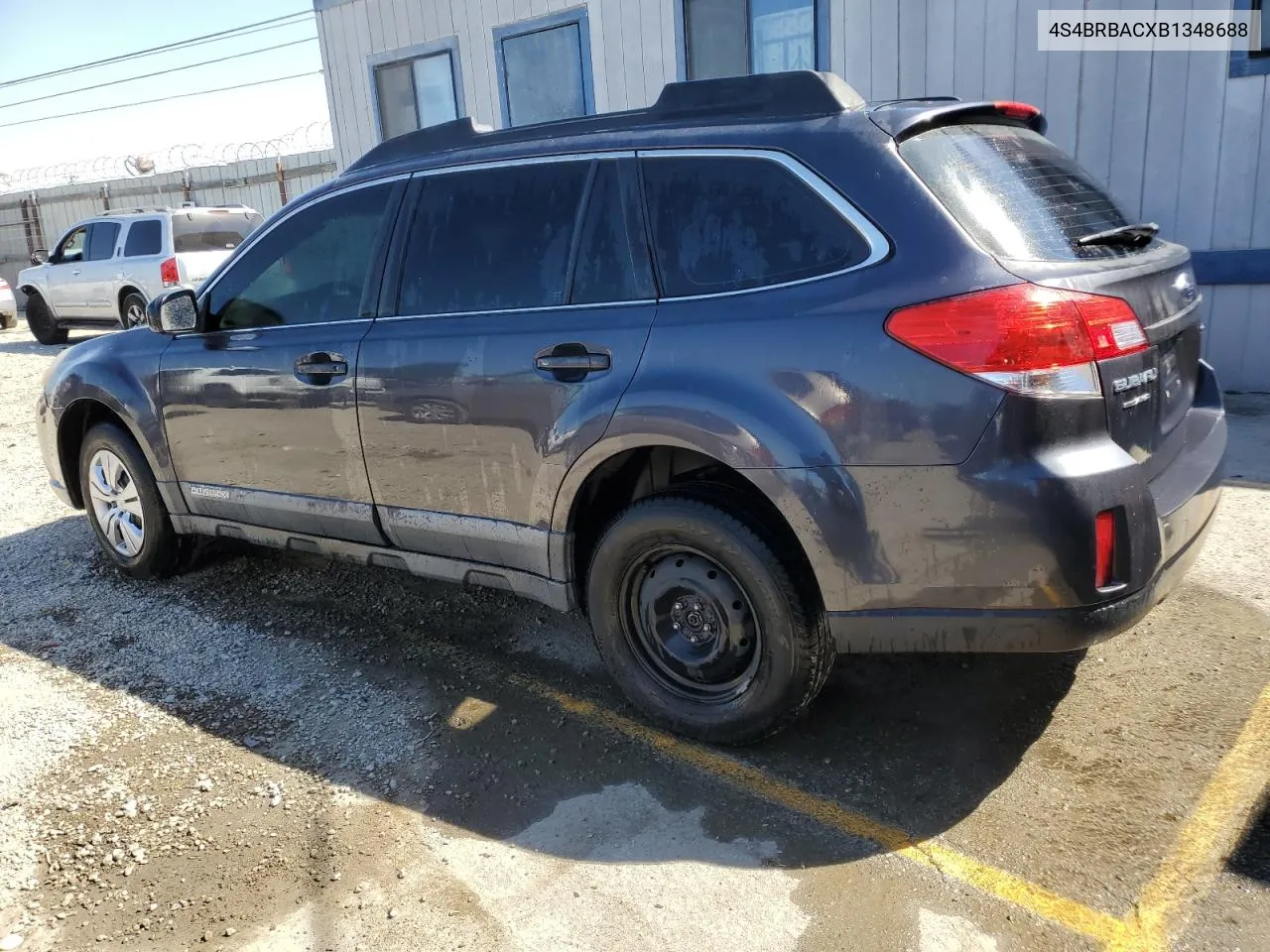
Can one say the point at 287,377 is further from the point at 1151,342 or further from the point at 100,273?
the point at 100,273

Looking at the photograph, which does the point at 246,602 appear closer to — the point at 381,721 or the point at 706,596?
the point at 381,721

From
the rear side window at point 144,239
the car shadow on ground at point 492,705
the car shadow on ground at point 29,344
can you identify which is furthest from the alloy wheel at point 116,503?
the car shadow on ground at point 29,344

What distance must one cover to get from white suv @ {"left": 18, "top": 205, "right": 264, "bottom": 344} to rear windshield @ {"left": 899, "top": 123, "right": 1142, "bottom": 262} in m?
11.6

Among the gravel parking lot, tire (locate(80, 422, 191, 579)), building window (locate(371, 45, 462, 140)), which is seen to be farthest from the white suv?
the gravel parking lot

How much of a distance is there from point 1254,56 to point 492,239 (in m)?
5.97

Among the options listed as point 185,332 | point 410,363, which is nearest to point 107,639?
point 185,332

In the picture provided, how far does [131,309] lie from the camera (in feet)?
46.8

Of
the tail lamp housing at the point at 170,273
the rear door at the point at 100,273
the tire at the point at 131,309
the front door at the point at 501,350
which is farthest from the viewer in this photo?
the rear door at the point at 100,273

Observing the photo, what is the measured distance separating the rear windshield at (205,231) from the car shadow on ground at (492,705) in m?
9.85

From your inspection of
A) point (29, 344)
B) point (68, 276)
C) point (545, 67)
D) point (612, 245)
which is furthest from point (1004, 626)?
point (29, 344)

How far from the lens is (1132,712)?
3301mm

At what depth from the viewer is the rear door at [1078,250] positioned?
105 inches

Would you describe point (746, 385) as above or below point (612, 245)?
below

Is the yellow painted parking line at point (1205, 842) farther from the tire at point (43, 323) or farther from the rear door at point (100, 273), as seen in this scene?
the tire at point (43, 323)
